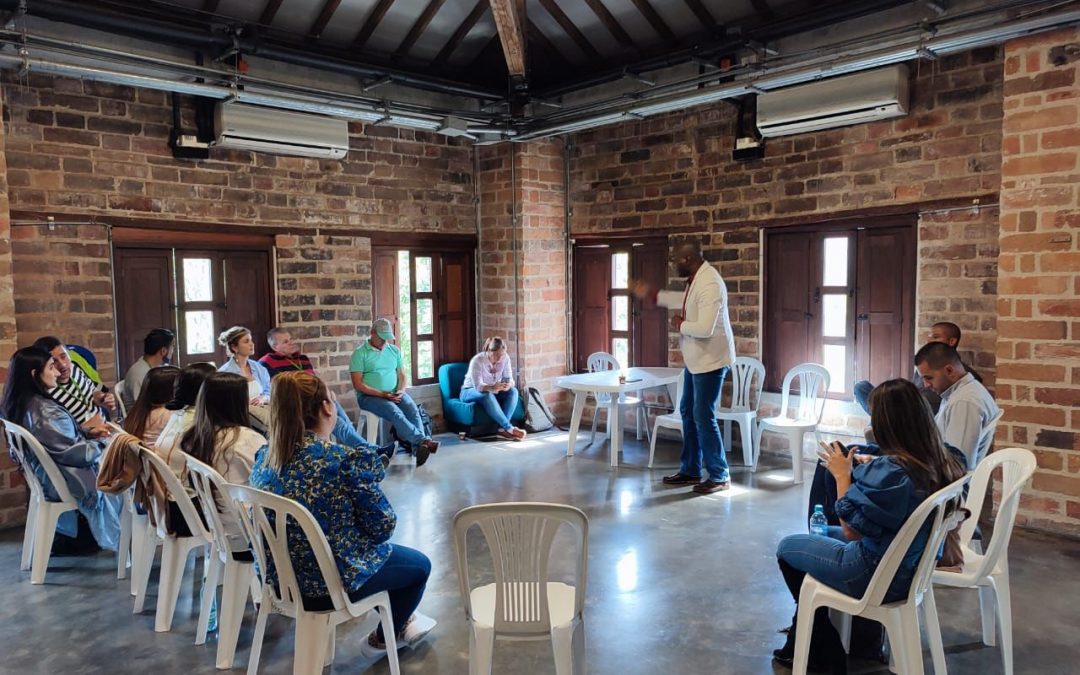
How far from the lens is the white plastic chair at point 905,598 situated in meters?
2.54

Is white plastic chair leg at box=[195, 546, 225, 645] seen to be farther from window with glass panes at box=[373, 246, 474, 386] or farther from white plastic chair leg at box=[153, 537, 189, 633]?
window with glass panes at box=[373, 246, 474, 386]

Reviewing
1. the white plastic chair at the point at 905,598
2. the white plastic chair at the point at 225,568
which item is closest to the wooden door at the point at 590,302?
the white plastic chair at the point at 225,568

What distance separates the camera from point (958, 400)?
3.68 meters

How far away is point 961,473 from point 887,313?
3.51 meters

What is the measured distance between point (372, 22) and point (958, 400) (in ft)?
16.6

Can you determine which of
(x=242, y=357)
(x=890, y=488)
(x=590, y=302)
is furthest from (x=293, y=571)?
(x=590, y=302)

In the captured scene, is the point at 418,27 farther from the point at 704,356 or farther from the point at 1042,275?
the point at 1042,275

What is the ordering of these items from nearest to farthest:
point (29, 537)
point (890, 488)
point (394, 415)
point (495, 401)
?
point (890, 488)
point (29, 537)
point (394, 415)
point (495, 401)

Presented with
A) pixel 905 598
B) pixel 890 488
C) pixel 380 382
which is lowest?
pixel 905 598

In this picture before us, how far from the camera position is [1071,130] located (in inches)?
178

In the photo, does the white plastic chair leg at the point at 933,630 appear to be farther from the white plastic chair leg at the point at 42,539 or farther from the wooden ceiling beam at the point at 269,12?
the wooden ceiling beam at the point at 269,12

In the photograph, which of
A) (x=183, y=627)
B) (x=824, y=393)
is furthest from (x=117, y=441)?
(x=824, y=393)

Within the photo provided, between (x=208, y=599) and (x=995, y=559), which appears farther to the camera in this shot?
(x=208, y=599)

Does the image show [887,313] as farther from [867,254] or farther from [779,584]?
[779,584]
